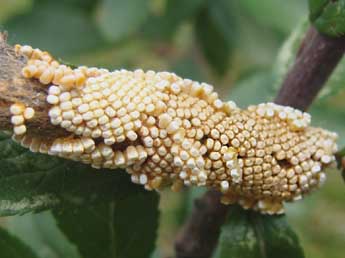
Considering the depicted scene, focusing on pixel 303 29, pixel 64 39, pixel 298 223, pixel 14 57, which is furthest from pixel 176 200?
pixel 14 57

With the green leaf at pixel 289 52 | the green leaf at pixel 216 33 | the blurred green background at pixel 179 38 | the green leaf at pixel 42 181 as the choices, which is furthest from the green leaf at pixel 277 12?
the green leaf at pixel 42 181

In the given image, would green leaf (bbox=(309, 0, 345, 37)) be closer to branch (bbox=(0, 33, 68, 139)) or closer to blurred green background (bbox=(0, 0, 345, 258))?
branch (bbox=(0, 33, 68, 139))

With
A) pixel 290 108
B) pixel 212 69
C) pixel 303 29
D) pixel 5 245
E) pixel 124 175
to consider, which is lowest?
pixel 5 245

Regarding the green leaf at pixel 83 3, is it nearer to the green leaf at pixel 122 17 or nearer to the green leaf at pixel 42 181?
the green leaf at pixel 122 17

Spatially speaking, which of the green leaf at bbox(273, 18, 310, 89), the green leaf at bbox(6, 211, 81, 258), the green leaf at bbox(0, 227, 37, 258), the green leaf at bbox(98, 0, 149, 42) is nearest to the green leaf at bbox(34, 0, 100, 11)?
the green leaf at bbox(98, 0, 149, 42)

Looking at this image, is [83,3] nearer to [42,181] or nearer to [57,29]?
[57,29]

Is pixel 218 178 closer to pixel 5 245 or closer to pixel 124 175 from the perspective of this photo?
pixel 124 175
